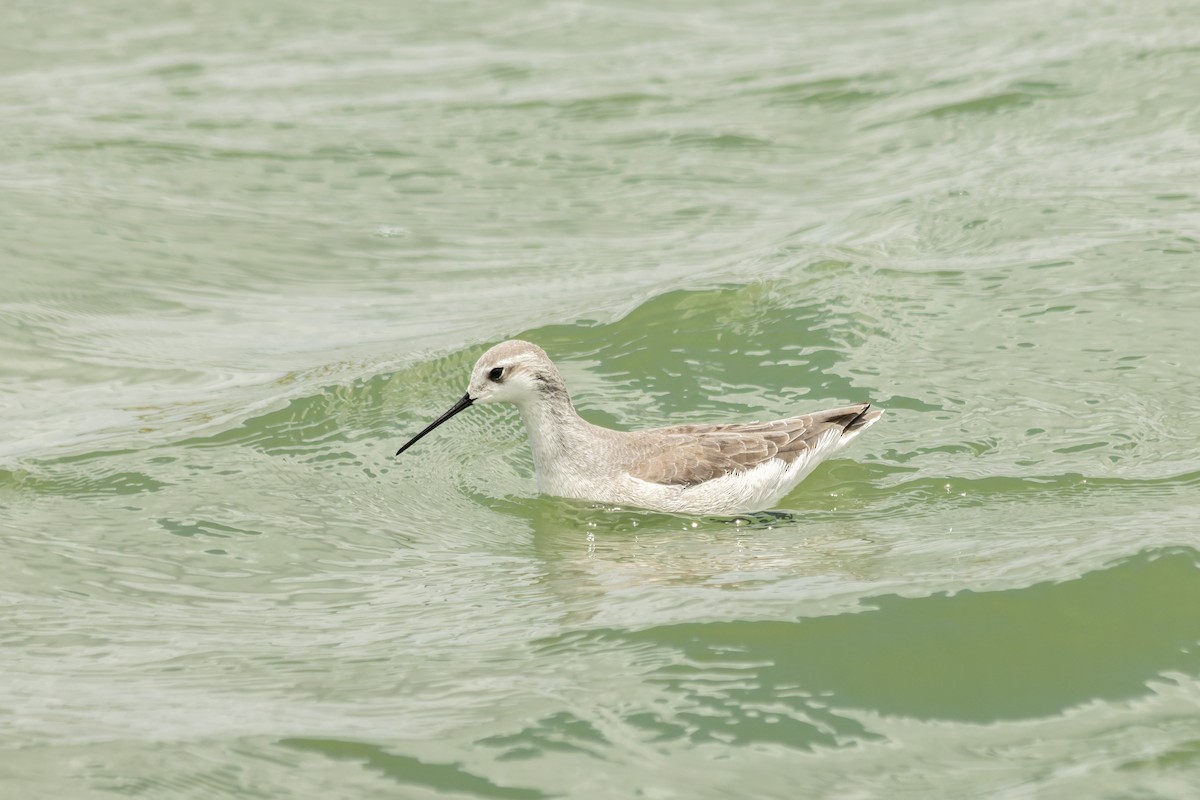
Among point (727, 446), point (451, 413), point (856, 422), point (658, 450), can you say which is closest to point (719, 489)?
point (727, 446)

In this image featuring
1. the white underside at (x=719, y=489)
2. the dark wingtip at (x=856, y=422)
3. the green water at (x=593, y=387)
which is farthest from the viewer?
the dark wingtip at (x=856, y=422)

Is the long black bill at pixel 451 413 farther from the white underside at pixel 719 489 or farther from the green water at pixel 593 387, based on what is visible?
the white underside at pixel 719 489

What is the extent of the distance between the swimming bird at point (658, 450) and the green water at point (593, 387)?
9.9 inches

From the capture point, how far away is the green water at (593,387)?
8.00 m

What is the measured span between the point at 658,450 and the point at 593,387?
2.27 m

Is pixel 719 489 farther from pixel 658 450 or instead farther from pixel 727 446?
pixel 658 450

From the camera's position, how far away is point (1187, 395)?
12156mm

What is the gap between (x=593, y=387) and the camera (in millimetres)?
13750

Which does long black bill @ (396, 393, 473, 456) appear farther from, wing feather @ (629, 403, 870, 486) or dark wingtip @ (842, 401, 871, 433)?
dark wingtip @ (842, 401, 871, 433)

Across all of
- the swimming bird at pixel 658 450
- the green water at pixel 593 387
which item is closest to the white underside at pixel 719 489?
the swimming bird at pixel 658 450

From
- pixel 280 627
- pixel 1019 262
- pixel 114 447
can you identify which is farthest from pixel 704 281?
pixel 280 627

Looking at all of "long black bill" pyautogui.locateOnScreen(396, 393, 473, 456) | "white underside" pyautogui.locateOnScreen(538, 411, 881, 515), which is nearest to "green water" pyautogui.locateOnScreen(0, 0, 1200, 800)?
"white underside" pyautogui.locateOnScreen(538, 411, 881, 515)

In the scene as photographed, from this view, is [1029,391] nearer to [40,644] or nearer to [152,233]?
[40,644]

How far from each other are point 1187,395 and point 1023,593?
379 cm
